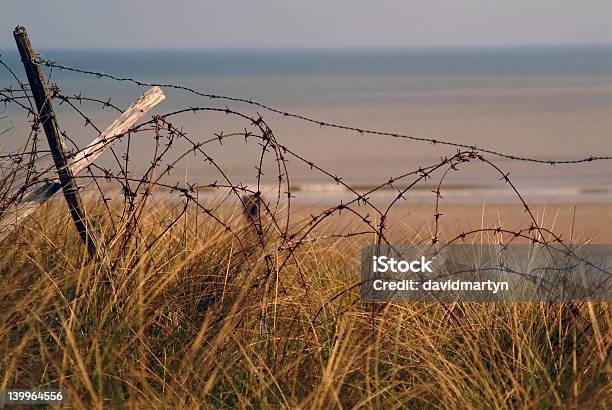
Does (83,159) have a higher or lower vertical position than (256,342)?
higher

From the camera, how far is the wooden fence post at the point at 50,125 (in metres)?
4.11

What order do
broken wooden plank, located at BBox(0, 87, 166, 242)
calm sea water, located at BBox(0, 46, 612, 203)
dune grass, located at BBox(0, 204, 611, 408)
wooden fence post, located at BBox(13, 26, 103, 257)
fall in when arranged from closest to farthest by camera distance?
dune grass, located at BBox(0, 204, 611, 408)
broken wooden plank, located at BBox(0, 87, 166, 242)
wooden fence post, located at BBox(13, 26, 103, 257)
calm sea water, located at BBox(0, 46, 612, 203)

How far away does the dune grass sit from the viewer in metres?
3.19

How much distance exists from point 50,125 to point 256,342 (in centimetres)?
151

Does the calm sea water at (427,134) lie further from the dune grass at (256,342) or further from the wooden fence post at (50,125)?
the dune grass at (256,342)

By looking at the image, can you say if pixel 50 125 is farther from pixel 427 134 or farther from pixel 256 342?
pixel 427 134

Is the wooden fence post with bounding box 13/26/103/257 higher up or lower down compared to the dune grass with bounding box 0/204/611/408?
higher up

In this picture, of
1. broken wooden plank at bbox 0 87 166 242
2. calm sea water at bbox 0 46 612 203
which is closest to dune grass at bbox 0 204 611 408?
broken wooden plank at bbox 0 87 166 242

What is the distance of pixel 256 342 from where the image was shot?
344 centimetres

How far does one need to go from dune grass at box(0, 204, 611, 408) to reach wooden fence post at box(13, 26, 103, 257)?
0.23 m

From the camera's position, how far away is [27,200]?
4027 mm

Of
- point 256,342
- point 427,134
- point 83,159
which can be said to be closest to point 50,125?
point 83,159

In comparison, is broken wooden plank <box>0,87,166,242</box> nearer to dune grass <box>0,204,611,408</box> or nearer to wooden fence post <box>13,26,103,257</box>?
wooden fence post <box>13,26,103,257</box>

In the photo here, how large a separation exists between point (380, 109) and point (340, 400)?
4266cm
